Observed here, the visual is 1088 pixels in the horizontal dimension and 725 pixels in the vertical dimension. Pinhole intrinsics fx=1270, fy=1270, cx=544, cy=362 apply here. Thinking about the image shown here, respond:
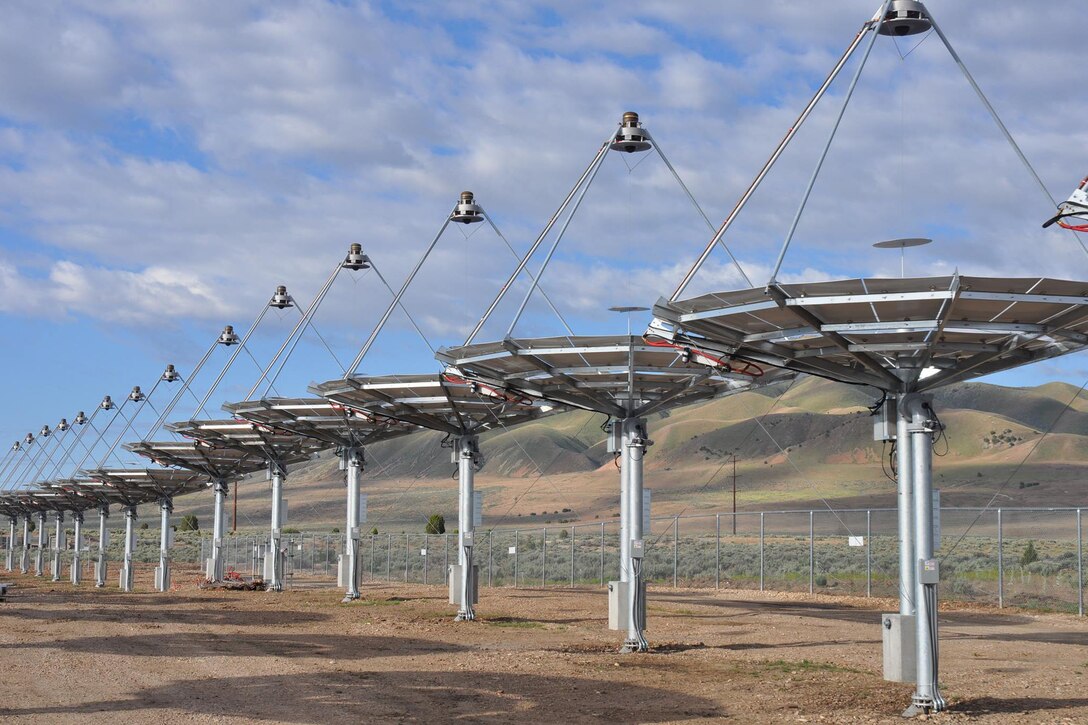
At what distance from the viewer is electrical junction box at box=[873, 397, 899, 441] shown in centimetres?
2089

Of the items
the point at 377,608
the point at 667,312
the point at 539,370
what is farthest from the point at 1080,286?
the point at 377,608

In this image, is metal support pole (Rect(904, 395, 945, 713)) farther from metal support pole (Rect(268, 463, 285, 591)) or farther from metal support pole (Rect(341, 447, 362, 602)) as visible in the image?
metal support pole (Rect(268, 463, 285, 591))

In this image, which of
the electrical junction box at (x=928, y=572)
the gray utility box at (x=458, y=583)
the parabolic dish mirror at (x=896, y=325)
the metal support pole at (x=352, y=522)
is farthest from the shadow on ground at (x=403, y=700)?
the metal support pole at (x=352, y=522)

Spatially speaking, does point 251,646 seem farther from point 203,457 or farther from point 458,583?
point 203,457

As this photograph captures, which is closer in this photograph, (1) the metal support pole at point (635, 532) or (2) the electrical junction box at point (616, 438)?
(1) the metal support pole at point (635, 532)

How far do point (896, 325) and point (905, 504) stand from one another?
297cm

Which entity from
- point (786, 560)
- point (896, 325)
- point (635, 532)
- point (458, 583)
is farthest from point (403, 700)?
point (786, 560)

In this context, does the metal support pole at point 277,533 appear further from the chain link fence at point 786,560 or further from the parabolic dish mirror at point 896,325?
the parabolic dish mirror at point 896,325

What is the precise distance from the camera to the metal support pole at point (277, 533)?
5613cm

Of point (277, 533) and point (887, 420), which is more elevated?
point (887, 420)

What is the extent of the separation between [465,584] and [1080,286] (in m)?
23.8

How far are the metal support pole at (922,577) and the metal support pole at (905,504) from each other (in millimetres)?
103

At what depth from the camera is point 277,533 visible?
184ft

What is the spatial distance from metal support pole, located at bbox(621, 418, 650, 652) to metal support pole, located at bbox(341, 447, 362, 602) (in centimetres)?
2150
